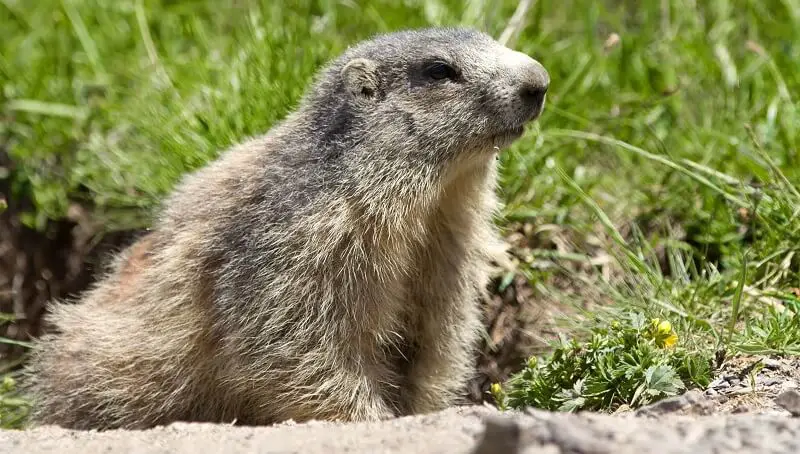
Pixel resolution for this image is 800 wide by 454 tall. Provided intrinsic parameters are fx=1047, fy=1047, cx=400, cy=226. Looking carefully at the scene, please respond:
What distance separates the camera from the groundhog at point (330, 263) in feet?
14.8

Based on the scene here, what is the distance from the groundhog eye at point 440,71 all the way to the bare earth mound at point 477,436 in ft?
5.17

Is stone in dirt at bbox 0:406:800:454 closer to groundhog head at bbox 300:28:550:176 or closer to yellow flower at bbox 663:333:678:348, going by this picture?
yellow flower at bbox 663:333:678:348

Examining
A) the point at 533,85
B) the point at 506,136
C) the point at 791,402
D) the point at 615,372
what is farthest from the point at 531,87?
the point at 791,402

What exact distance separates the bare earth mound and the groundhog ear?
5.18 ft

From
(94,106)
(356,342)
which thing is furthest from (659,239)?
(94,106)

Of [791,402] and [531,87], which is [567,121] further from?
[791,402]

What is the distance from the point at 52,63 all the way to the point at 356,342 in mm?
3667

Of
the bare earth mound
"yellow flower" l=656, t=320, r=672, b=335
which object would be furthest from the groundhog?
"yellow flower" l=656, t=320, r=672, b=335

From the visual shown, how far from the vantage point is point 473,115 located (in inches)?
178

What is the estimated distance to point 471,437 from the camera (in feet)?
10.2

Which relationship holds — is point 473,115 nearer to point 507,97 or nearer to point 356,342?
point 507,97

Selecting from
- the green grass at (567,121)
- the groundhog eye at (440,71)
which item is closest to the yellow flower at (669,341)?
the green grass at (567,121)

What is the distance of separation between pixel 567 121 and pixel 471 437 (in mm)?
3473

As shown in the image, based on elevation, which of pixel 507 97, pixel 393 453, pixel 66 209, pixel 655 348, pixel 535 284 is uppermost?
pixel 507 97
